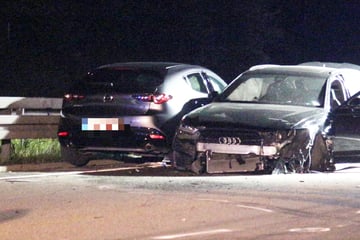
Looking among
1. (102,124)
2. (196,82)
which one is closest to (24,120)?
(102,124)

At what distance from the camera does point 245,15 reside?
3619 centimetres

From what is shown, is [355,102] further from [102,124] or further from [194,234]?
[194,234]

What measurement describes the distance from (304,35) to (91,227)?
143 feet

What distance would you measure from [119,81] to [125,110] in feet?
1.76

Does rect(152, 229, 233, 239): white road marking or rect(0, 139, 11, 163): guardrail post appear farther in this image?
rect(0, 139, 11, 163): guardrail post

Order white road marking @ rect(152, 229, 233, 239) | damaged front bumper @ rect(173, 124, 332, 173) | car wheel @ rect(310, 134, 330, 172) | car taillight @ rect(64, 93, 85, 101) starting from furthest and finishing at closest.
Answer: car taillight @ rect(64, 93, 85, 101)
car wheel @ rect(310, 134, 330, 172)
damaged front bumper @ rect(173, 124, 332, 173)
white road marking @ rect(152, 229, 233, 239)

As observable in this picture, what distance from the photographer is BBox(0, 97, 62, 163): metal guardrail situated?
45.9ft

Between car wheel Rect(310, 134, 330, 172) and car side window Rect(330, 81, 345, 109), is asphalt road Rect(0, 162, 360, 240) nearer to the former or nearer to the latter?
car wheel Rect(310, 134, 330, 172)

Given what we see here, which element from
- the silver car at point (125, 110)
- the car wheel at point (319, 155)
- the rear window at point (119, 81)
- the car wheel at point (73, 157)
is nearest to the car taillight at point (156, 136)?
the silver car at point (125, 110)

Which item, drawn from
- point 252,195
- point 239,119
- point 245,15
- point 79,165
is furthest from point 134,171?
point 245,15

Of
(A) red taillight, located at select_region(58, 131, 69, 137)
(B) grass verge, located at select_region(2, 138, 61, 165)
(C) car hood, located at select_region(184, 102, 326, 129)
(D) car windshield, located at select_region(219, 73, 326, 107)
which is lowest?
(B) grass verge, located at select_region(2, 138, 61, 165)

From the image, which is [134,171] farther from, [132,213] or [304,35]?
[304,35]

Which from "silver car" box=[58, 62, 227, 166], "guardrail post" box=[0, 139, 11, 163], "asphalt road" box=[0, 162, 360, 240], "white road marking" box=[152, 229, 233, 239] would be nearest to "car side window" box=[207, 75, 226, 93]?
"silver car" box=[58, 62, 227, 166]

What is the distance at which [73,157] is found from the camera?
1376 cm
